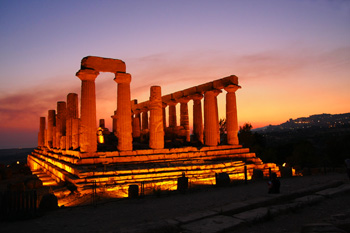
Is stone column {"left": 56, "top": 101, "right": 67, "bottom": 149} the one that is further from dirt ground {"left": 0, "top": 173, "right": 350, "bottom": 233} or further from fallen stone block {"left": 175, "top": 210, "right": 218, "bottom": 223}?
fallen stone block {"left": 175, "top": 210, "right": 218, "bottom": 223}

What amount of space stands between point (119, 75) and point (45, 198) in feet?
36.9

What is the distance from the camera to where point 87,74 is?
56.8 feet

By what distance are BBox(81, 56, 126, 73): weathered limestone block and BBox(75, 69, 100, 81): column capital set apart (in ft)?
0.89

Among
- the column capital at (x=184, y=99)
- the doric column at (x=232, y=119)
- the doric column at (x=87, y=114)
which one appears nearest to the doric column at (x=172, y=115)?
the column capital at (x=184, y=99)

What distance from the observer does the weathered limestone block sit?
17.3 metres

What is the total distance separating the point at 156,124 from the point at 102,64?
19.4ft

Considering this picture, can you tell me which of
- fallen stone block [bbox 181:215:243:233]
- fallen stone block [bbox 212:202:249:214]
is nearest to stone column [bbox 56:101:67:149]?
fallen stone block [bbox 212:202:249:214]

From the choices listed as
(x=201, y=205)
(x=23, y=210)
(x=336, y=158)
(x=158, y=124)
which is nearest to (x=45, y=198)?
(x=23, y=210)

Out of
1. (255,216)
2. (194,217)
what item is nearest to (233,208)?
(255,216)

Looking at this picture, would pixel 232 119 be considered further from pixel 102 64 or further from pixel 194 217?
pixel 194 217

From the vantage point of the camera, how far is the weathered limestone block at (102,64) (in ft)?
56.9

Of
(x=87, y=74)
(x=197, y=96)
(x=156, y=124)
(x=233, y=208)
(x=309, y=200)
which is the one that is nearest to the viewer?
(x=233, y=208)

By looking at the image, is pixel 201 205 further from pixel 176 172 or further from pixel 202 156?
pixel 202 156

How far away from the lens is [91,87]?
17.8 m
